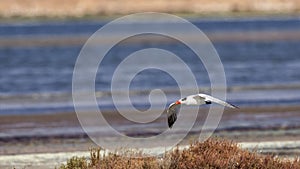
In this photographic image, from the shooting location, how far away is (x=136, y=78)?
37844 mm

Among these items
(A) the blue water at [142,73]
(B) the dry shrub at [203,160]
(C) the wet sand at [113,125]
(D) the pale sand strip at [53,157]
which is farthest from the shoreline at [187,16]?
(B) the dry shrub at [203,160]

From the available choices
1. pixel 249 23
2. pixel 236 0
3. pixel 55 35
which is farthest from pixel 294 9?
pixel 55 35

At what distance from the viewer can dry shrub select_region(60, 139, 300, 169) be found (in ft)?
47.5

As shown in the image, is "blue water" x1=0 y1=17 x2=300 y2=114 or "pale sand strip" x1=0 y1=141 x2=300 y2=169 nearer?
"pale sand strip" x1=0 y1=141 x2=300 y2=169

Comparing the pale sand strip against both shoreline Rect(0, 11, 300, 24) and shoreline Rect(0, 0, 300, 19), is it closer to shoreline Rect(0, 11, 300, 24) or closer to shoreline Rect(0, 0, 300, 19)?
shoreline Rect(0, 11, 300, 24)

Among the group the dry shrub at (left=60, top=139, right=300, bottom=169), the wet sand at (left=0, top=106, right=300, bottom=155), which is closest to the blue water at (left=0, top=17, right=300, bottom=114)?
the wet sand at (left=0, top=106, right=300, bottom=155)

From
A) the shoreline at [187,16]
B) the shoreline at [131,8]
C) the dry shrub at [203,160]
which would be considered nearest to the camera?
the dry shrub at [203,160]

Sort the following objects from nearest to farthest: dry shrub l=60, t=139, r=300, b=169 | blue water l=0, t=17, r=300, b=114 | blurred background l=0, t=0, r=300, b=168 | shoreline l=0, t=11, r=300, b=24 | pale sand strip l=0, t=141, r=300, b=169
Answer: dry shrub l=60, t=139, r=300, b=169 < pale sand strip l=0, t=141, r=300, b=169 < blurred background l=0, t=0, r=300, b=168 < blue water l=0, t=17, r=300, b=114 < shoreline l=0, t=11, r=300, b=24

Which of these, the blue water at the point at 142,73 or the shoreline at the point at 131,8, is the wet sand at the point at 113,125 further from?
the shoreline at the point at 131,8

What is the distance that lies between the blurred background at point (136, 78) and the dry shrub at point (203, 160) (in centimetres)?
456

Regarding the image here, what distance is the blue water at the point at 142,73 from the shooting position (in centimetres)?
3070

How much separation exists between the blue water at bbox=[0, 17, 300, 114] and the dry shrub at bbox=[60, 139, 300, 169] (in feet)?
43.8

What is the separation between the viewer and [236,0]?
113062 mm

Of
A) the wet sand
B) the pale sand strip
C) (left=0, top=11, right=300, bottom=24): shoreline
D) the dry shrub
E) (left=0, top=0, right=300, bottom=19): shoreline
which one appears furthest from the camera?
(left=0, top=0, right=300, bottom=19): shoreline
